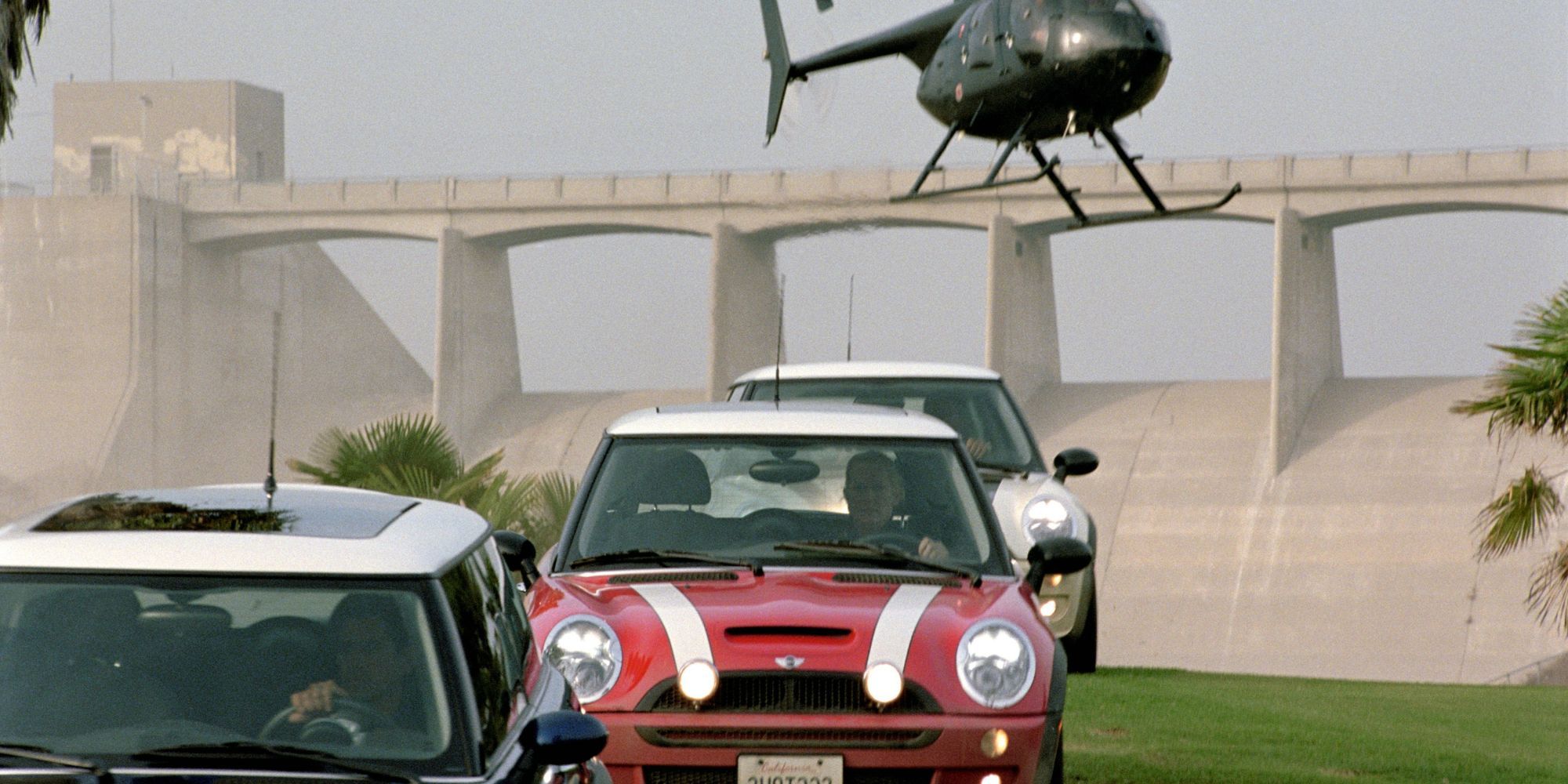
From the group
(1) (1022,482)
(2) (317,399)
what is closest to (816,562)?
(1) (1022,482)

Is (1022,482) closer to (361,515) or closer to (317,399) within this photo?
(361,515)

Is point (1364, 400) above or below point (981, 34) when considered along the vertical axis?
below

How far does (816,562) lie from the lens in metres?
7.09

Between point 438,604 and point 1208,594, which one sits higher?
point 438,604

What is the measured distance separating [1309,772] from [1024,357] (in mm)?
42518

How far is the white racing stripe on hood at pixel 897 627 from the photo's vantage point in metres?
6.26

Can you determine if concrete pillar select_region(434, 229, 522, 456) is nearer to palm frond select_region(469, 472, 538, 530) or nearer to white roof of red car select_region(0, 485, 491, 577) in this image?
palm frond select_region(469, 472, 538, 530)

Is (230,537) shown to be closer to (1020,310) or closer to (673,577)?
(673,577)

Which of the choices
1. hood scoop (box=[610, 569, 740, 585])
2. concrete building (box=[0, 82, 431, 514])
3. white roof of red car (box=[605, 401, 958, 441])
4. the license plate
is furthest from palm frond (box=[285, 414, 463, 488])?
concrete building (box=[0, 82, 431, 514])

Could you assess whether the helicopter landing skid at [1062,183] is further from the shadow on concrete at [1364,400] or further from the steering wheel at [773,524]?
the shadow on concrete at [1364,400]

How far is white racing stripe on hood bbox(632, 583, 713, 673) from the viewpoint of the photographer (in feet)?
20.9

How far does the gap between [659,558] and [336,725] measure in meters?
2.97

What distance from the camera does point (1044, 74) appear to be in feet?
65.0

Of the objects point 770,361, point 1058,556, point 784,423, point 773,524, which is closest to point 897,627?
point 1058,556
